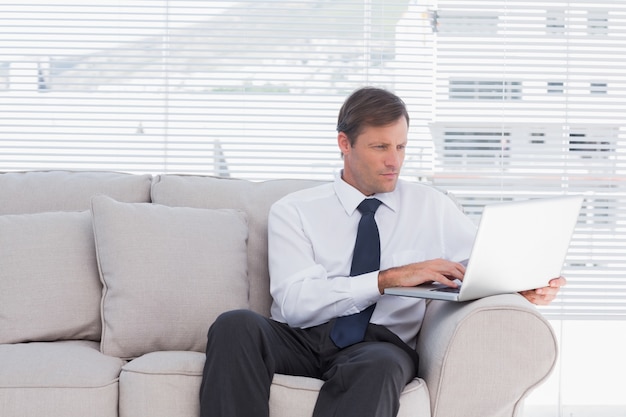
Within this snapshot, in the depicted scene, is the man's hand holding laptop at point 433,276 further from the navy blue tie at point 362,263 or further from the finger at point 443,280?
the navy blue tie at point 362,263

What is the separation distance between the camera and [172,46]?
3.51 metres

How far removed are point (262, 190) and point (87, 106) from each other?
106cm

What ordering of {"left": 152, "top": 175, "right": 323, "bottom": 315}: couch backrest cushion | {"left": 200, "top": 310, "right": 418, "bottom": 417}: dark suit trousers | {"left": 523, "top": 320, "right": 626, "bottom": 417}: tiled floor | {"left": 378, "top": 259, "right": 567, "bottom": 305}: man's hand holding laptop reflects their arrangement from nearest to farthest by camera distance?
{"left": 200, "top": 310, "right": 418, "bottom": 417}: dark suit trousers, {"left": 378, "top": 259, "right": 567, "bottom": 305}: man's hand holding laptop, {"left": 152, "top": 175, "right": 323, "bottom": 315}: couch backrest cushion, {"left": 523, "top": 320, "right": 626, "bottom": 417}: tiled floor

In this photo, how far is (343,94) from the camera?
3.53 m

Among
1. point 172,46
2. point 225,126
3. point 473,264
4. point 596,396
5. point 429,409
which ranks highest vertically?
point 172,46

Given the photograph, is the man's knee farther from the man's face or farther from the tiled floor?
the tiled floor

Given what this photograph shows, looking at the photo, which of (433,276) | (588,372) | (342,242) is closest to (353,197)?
(342,242)

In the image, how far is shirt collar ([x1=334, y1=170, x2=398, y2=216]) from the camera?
2.58 m

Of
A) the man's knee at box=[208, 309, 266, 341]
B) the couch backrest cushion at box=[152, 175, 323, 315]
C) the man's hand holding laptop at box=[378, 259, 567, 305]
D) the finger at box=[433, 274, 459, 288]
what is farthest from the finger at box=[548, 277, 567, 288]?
the couch backrest cushion at box=[152, 175, 323, 315]

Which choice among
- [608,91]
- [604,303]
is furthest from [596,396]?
[608,91]

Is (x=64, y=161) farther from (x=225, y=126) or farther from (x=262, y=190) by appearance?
(x=262, y=190)

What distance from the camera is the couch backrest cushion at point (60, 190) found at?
9.28 feet

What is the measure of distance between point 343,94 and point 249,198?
35.2 inches

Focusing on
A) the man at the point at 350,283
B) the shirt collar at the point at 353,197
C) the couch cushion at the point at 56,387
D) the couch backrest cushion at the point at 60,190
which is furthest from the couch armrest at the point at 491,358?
the couch backrest cushion at the point at 60,190
